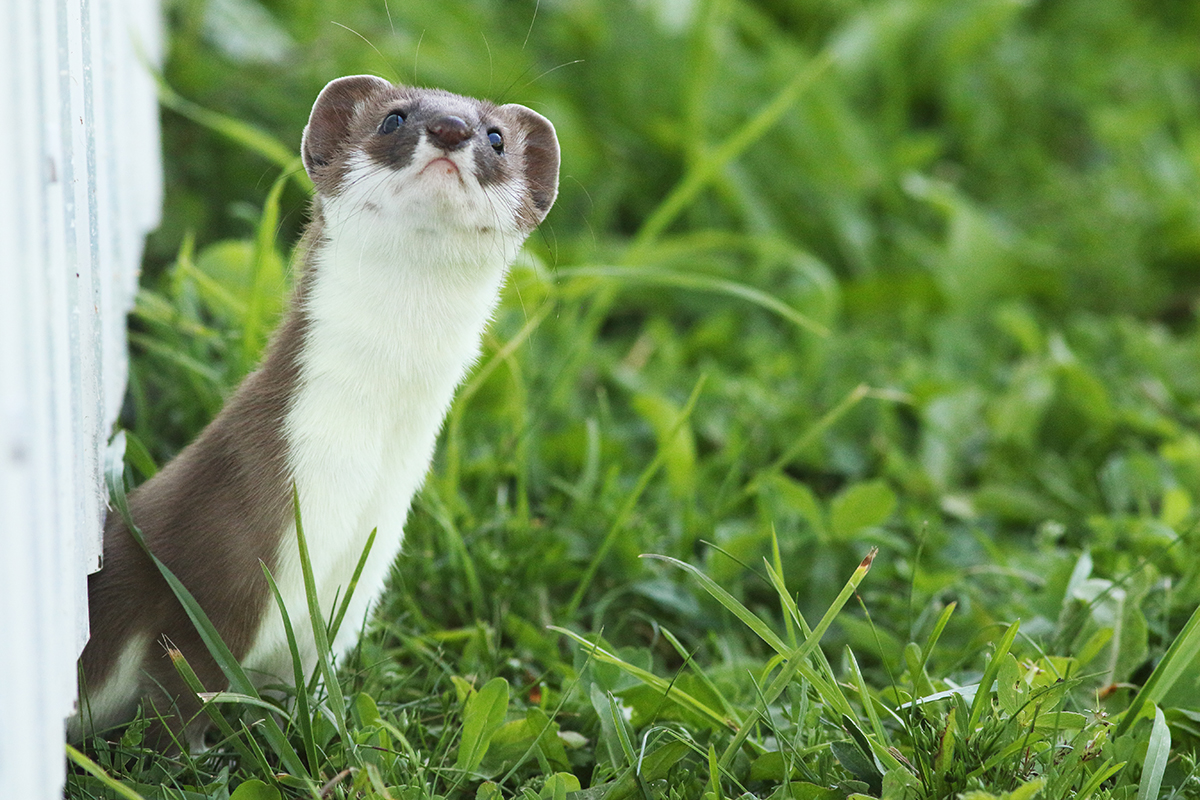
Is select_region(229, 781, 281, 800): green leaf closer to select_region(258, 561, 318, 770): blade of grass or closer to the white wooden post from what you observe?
select_region(258, 561, 318, 770): blade of grass

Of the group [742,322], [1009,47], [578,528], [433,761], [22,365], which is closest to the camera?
[22,365]

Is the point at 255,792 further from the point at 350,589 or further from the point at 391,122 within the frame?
the point at 391,122

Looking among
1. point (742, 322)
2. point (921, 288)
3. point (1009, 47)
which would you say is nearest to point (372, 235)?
point (742, 322)

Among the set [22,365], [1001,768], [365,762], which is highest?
[22,365]

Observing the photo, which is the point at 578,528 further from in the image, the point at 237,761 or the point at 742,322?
the point at 742,322

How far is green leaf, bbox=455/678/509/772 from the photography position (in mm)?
2039

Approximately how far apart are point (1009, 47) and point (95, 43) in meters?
4.53

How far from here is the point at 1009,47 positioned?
18.3 ft

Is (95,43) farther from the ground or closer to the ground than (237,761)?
farther from the ground

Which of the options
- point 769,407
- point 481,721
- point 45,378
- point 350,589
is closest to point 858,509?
point 769,407

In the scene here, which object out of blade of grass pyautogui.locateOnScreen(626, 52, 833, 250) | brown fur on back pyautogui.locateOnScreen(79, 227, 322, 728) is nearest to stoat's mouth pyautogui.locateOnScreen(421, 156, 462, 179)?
brown fur on back pyautogui.locateOnScreen(79, 227, 322, 728)

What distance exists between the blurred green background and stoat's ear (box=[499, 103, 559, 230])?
0.22m

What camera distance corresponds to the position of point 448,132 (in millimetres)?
1908

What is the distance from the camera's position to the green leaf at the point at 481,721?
2.04m
